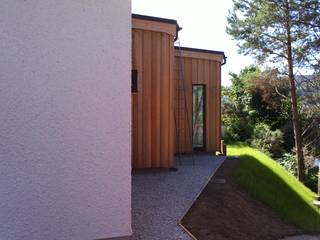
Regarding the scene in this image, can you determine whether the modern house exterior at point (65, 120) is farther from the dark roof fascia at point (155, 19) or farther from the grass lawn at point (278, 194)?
the grass lawn at point (278, 194)

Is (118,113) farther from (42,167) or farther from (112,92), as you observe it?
(42,167)

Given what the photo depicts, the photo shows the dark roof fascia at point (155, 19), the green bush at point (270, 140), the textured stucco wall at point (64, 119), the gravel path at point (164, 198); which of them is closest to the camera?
the textured stucco wall at point (64, 119)

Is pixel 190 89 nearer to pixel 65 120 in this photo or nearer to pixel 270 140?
pixel 65 120

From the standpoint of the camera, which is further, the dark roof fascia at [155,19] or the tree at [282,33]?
the tree at [282,33]

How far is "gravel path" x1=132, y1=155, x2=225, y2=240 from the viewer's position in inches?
184

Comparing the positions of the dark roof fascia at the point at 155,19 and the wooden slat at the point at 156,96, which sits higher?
the dark roof fascia at the point at 155,19

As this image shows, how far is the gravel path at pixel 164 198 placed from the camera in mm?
4672

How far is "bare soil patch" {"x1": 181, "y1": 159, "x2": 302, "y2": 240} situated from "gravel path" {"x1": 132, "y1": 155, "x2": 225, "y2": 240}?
18 centimetres

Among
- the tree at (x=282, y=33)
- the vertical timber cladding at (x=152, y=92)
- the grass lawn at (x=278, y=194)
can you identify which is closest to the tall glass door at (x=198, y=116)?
the grass lawn at (x=278, y=194)

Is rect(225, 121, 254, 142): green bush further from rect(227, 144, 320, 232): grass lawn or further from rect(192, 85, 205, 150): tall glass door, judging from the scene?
rect(227, 144, 320, 232): grass lawn

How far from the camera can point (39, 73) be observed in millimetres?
3432

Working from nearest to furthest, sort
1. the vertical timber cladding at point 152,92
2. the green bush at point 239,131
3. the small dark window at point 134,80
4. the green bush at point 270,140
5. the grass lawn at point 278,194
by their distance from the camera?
the grass lawn at point 278,194 → the small dark window at point 134,80 → the vertical timber cladding at point 152,92 → the green bush at point 270,140 → the green bush at point 239,131

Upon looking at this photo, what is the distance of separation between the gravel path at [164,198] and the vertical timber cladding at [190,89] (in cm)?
229

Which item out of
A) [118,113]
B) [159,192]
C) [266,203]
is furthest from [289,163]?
[118,113]
